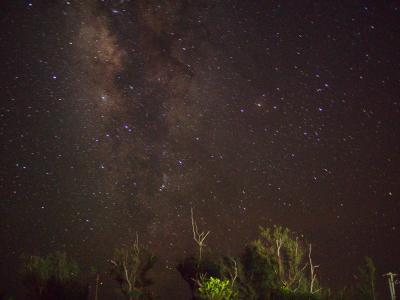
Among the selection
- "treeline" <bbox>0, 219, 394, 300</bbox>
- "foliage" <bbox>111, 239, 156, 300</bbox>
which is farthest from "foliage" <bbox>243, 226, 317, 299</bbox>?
"foliage" <bbox>111, 239, 156, 300</bbox>

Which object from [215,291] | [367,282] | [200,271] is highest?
[215,291]

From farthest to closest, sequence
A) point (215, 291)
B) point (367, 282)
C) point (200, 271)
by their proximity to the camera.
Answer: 1. point (367, 282)
2. point (200, 271)
3. point (215, 291)

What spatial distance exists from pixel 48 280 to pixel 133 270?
6.34 meters

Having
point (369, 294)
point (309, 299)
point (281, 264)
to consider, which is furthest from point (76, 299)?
point (369, 294)

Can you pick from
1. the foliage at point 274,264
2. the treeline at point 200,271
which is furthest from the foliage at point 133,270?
the foliage at point 274,264

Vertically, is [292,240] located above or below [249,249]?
above

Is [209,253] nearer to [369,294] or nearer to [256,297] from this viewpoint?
[256,297]

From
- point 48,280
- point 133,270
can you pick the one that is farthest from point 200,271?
point 48,280

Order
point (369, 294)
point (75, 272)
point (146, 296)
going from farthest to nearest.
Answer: point (369, 294), point (75, 272), point (146, 296)

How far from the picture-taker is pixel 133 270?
68.8 feet

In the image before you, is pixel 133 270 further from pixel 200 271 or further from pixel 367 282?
pixel 367 282

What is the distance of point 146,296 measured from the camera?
2050 cm

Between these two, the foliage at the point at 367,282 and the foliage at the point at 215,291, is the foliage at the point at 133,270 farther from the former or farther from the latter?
the foliage at the point at 367,282

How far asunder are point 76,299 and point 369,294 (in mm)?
26194
